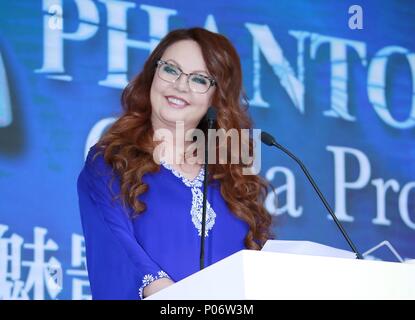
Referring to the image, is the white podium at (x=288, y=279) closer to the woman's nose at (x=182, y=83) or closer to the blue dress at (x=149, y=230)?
the blue dress at (x=149, y=230)

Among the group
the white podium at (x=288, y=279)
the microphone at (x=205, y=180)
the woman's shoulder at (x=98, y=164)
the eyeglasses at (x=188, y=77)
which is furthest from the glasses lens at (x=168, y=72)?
the white podium at (x=288, y=279)

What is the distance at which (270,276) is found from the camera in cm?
173

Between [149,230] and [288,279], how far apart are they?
1116 millimetres

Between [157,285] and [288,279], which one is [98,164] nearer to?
[157,285]

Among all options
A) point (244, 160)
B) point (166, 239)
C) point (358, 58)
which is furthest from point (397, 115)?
point (166, 239)

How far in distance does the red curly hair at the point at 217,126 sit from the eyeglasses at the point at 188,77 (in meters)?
0.04

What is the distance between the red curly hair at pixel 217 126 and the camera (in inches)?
114

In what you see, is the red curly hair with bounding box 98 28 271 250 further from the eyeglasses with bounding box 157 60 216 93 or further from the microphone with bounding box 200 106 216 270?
the microphone with bounding box 200 106 216 270

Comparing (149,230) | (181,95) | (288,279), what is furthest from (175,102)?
(288,279)

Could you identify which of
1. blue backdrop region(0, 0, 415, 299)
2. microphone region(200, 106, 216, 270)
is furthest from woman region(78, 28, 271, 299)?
blue backdrop region(0, 0, 415, 299)

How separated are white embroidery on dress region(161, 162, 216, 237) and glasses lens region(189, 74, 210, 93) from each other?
276 mm

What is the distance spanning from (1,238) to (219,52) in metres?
1.11
